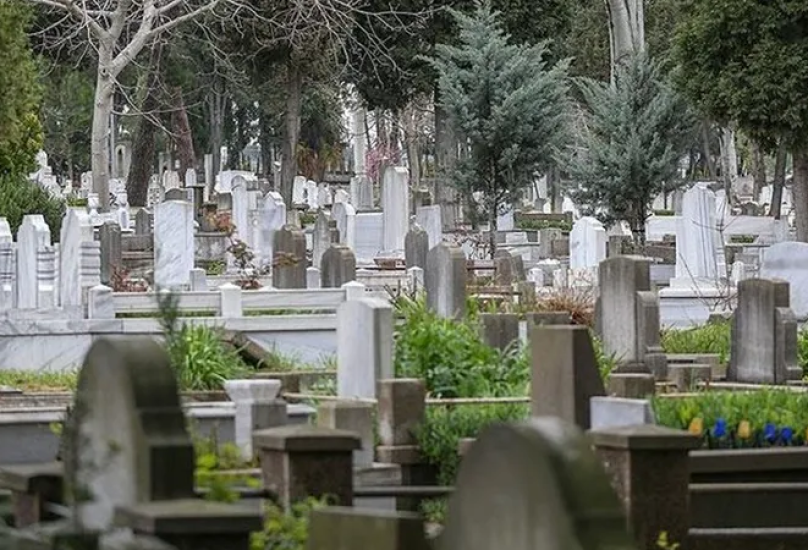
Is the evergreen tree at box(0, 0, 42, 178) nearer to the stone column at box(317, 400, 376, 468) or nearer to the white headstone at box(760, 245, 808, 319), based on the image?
the white headstone at box(760, 245, 808, 319)

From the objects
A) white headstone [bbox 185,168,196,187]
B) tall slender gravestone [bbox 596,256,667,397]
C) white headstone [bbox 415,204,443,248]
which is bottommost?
tall slender gravestone [bbox 596,256,667,397]

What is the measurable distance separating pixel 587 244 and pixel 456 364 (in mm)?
15752

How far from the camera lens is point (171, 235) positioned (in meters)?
31.1

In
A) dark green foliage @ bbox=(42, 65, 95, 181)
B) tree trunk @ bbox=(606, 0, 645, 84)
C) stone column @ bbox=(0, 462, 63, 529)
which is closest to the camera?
stone column @ bbox=(0, 462, 63, 529)

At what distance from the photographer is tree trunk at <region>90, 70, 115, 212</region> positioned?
39844mm

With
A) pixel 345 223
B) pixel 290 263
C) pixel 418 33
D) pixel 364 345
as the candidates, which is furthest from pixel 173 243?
pixel 418 33

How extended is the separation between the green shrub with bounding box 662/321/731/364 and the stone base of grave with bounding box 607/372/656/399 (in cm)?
629

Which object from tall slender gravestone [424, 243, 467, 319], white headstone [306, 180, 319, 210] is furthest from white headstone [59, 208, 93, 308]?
white headstone [306, 180, 319, 210]

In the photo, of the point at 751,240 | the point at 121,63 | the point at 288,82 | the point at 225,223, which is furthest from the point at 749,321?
the point at 288,82

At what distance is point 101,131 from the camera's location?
40906mm

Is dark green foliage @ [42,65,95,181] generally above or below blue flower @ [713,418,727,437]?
above

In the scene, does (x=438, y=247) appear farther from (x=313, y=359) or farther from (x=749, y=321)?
(x=749, y=321)

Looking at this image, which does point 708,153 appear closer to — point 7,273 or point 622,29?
point 622,29

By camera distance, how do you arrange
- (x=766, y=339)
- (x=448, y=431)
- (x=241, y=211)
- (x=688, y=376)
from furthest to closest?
(x=241, y=211) → (x=766, y=339) → (x=688, y=376) → (x=448, y=431)
